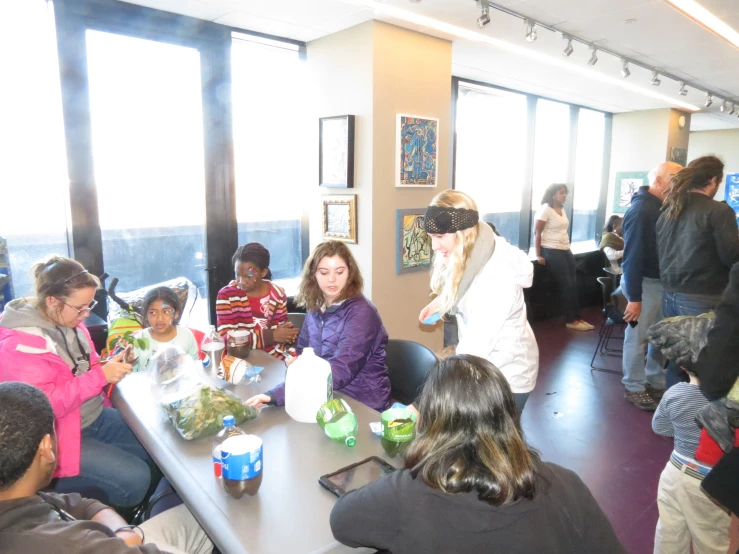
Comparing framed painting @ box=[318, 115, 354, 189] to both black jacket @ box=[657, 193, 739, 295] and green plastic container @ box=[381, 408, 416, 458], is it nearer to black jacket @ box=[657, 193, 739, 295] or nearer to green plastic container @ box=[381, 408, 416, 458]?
black jacket @ box=[657, 193, 739, 295]

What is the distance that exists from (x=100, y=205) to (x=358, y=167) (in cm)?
162

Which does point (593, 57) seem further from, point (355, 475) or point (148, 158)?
point (355, 475)

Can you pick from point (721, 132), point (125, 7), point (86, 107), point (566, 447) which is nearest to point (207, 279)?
point (86, 107)

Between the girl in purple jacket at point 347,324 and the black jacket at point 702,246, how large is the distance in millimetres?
1914

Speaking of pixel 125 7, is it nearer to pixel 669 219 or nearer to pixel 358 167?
pixel 358 167

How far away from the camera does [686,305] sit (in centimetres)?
285

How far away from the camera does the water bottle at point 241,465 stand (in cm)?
116

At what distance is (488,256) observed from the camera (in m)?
1.72

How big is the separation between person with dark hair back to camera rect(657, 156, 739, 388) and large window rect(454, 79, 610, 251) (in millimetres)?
2290

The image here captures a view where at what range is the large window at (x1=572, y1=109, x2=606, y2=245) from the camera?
667cm

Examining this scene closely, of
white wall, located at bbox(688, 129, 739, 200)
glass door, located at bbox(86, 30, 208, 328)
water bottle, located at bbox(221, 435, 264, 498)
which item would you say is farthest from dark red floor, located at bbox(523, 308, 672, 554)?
white wall, located at bbox(688, 129, 739, 200)

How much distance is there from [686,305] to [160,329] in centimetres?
280

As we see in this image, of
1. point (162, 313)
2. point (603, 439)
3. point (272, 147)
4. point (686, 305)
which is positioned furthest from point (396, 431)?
point (272, 147)

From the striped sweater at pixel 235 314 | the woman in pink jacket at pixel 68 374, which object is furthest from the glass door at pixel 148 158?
the woman in pink jacket at pixel 68 374
